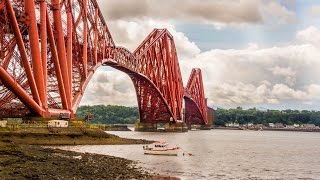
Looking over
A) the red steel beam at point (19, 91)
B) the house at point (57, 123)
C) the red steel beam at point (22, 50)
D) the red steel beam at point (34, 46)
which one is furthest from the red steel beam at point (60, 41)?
the red steel beam at point (22, 50)

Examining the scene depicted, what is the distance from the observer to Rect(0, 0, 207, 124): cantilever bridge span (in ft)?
213

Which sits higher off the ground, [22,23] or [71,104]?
[22,23]

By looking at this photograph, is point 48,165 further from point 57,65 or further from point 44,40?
point 57,65

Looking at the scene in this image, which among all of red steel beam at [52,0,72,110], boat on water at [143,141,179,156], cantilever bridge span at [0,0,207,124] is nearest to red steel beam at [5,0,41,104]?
cantilever bridge span at [0,0,207,124]

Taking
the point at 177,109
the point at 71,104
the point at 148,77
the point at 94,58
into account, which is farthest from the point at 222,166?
the point at 177,109

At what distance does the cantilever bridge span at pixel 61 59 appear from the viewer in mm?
65000

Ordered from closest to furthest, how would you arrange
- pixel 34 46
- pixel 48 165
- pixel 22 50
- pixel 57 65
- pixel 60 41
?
pixel 48 165 < pixel 22 50 < pixel 34 46 < pixel 57 65 < pixel 60 41

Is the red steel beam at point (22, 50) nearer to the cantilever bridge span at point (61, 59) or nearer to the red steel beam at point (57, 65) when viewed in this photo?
the cantilever bridge span at point (61, 59)

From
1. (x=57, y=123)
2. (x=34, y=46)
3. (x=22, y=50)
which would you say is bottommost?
(x=57, y=123)

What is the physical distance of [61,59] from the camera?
78.9 meters

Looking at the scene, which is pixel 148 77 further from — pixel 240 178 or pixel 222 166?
pixel 240 178

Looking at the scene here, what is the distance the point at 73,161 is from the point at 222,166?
21.3 metres

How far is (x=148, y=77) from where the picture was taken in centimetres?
16038

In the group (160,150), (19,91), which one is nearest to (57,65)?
(19,91)
